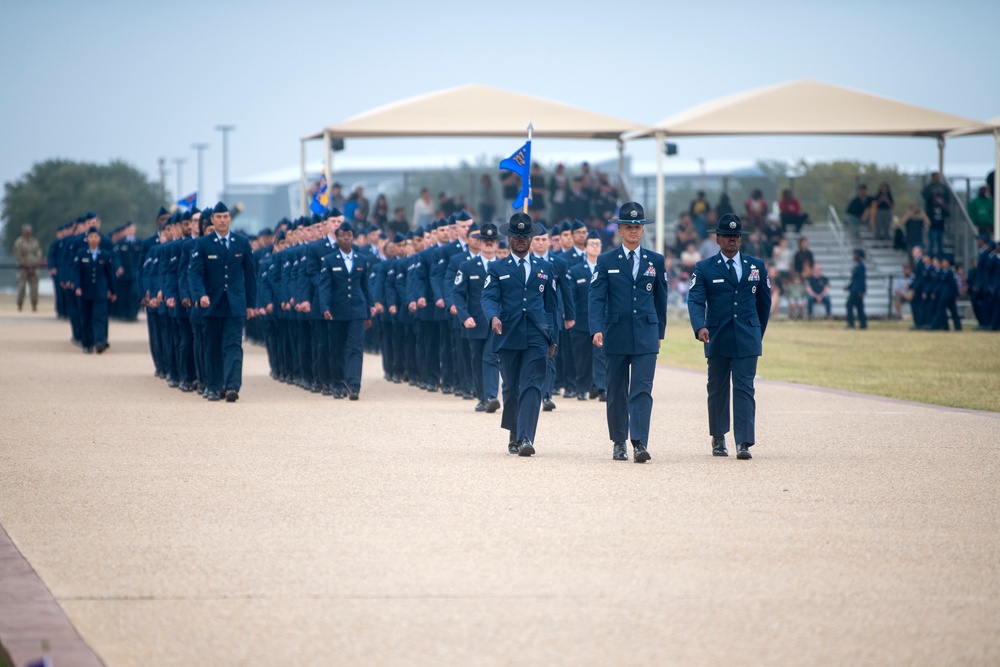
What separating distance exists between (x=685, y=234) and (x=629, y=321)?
2743cm

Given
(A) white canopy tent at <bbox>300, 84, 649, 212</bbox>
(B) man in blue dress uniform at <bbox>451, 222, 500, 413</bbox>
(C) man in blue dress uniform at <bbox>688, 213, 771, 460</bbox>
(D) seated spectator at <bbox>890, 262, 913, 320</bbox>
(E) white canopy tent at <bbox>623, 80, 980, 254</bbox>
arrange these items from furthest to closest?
1. (D) seated spectator at <bbox>890, 262, 913, 320</bbox>
2. (E) white canopy tent at <bbox>623, 80, 980, 254</bbox>
3. (A) white canopy tent at <bbox>300, 84, 649, 212</bbox>
4. (B) man in blue dress uniform at <bbox>451, 222, 500, 413</bbox>
5. (C) man in blue dress uniform at <bbox>688, 213, 771, 460</bbox>

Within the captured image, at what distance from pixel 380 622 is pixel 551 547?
1.85 metres

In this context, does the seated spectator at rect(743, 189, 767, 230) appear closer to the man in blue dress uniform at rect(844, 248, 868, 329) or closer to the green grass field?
the green grass field

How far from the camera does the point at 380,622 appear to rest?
657 centimetres

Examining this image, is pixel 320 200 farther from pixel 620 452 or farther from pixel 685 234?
pixel 620 452

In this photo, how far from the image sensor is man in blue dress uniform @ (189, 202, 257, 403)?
1816 cm

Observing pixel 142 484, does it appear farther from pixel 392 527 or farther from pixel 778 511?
pixel 778 511

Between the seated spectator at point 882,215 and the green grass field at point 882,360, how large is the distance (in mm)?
4674

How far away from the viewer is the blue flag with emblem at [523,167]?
65.6 feet

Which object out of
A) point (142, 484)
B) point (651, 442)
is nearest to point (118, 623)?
point (142, 484)

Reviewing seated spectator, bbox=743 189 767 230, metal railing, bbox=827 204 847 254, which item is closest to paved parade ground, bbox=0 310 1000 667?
seated spectator, bbox=743 189 767 230

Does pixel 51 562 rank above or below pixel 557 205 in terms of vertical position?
below

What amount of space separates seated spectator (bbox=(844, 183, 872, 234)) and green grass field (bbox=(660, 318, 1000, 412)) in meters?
4.90

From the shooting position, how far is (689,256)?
3859 cm
